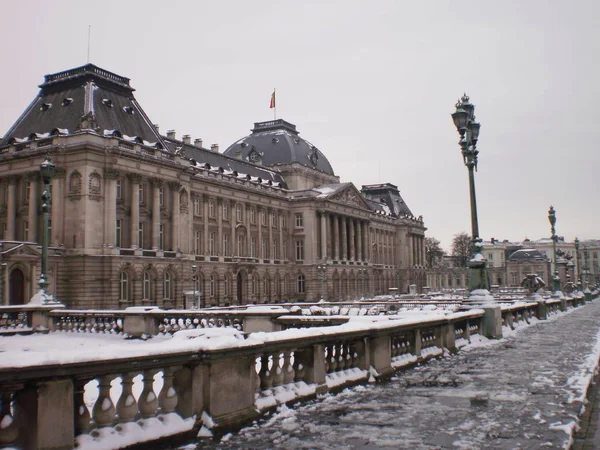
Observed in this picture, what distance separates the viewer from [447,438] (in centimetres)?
760

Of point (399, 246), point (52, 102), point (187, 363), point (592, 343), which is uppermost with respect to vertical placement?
point (52, 102)

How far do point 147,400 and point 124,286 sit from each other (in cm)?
4358

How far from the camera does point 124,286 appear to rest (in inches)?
1925

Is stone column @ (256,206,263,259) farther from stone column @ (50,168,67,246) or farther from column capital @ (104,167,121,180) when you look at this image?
stone column @ (50,168,67,246)

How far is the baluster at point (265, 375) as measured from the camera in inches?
365

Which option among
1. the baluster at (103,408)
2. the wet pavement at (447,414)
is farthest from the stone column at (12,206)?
the baluster at (103,408)

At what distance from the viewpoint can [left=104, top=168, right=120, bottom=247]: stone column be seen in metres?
47.8

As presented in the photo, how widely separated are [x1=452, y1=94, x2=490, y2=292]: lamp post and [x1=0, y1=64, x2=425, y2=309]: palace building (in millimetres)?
20753

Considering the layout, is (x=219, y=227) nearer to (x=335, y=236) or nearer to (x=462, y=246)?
(x=335, y=236)

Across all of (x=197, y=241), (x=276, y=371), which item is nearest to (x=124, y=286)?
(x=197, y=241)

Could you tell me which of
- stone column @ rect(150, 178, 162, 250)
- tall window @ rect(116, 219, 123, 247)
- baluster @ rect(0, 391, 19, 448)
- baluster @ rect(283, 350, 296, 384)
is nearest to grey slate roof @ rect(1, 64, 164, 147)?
stone column @ rect(150, 178, 162, 250)

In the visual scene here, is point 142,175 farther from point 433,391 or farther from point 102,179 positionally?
point 433,391

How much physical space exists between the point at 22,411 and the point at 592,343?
1781 centimetres

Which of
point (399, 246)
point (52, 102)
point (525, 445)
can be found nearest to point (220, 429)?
point (525, 445)
